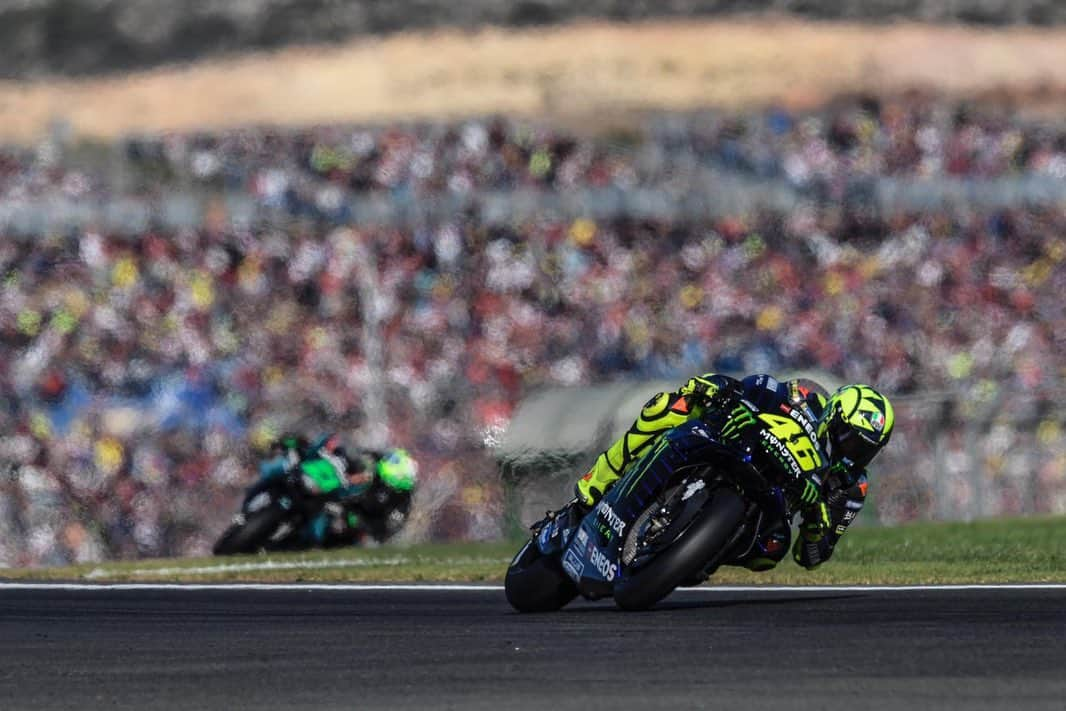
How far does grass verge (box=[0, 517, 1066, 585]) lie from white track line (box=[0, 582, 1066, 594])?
1.53 feet

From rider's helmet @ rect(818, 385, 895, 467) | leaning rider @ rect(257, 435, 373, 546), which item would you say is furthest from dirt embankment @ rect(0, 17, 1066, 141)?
rider's helmet @ rect(818, 385, 895, 467)

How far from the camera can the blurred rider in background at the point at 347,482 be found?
21281mm

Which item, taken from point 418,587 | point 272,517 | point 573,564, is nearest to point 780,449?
point 573,564

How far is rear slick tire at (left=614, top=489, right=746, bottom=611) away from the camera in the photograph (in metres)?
11.1

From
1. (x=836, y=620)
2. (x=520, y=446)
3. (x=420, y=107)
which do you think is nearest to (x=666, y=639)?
(x=836, y=620)

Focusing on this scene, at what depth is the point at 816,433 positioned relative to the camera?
1170 cm

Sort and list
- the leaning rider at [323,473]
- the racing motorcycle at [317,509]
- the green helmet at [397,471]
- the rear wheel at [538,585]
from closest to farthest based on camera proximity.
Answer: the rear wheel at [538,585]
the racing motorcycle at [317,509]
the leaning rider at [323,473]
the green helmet at [397,471]

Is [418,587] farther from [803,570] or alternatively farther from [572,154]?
[572,154]

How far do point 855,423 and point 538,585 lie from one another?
169 centimetres

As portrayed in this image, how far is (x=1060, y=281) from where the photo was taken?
2980 cm

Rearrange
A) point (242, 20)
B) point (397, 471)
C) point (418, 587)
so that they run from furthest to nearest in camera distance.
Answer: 1. point (242, 20)
2. point (397, 471)
3. point (418, 587)

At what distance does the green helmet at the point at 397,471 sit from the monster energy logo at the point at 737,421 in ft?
34.2

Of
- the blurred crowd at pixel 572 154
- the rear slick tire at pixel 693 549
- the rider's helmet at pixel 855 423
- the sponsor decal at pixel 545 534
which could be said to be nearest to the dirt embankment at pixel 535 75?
the blurred crowd at pixel 572 154

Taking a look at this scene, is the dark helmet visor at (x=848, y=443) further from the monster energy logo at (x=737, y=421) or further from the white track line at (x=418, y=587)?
the white track line at (x=418, y=587)
